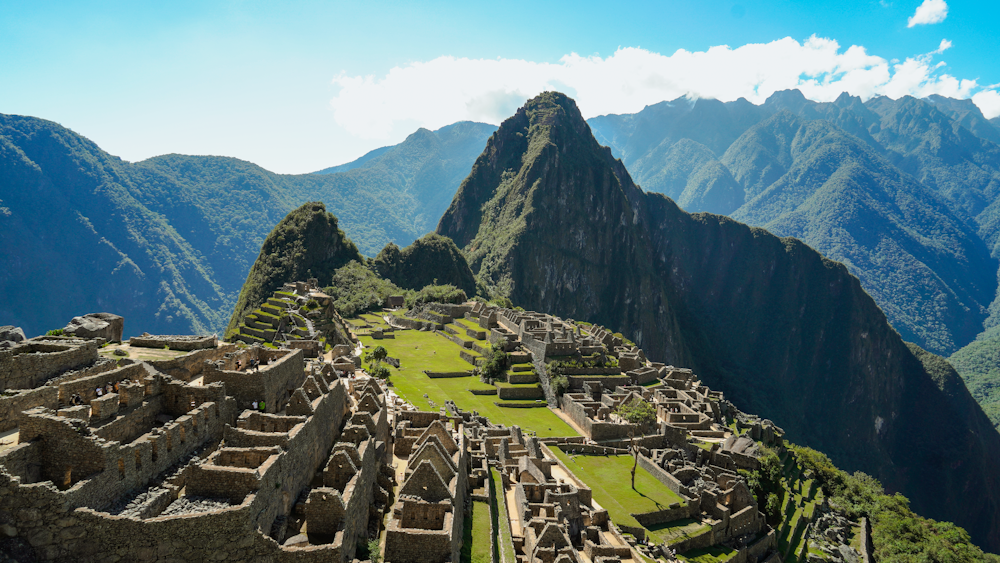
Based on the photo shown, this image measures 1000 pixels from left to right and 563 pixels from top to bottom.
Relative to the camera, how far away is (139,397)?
50.1 ft

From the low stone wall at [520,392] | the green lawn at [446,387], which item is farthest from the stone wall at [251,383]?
the low stone wall at [520,392]

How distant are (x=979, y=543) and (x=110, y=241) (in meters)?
215

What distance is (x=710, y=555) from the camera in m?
31.5

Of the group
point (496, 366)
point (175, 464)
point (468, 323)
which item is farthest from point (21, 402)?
point (468, 323)

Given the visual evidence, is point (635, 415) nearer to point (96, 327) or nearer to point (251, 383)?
point (251, 383)

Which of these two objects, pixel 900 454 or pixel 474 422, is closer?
pixel 474 422

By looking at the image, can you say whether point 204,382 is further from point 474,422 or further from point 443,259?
point 443,259

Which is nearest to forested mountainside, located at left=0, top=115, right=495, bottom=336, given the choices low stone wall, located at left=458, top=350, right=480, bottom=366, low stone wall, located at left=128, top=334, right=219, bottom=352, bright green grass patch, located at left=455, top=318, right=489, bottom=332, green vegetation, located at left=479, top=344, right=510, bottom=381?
bright green grass patch, located at left=455, top=318, right=489, bottom=332

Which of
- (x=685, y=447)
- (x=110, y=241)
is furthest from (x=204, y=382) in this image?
(x=110, y=241)

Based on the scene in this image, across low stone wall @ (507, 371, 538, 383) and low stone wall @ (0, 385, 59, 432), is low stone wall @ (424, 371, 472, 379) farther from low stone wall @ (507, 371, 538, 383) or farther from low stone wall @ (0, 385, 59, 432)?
low stone wall @ (0, 385, 59, 432)

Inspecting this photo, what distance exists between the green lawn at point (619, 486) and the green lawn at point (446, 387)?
4770 mm

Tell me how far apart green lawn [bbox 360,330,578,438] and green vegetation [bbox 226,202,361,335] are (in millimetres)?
39456

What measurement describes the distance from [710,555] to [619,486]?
6.18 m

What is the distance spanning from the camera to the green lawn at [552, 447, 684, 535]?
3169cm
